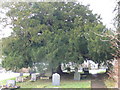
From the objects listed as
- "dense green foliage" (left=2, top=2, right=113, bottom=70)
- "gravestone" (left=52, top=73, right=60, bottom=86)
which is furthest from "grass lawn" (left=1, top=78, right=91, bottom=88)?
"dense green foliage" (left=2, top=2, right=113, bottom=70)

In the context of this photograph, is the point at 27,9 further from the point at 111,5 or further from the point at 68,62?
the point at 111,5

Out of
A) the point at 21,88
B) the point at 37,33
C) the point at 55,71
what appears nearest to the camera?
the point at 21,88

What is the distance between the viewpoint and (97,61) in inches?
130

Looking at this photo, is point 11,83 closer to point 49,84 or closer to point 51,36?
point 49,84

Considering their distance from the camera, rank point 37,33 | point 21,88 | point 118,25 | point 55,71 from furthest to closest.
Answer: point 37,33, point 55,71, point 21,88, point 118,25

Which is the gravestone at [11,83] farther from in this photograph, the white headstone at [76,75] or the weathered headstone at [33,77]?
the white headstone at [76,75]

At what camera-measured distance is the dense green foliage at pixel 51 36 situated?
10.8 ft

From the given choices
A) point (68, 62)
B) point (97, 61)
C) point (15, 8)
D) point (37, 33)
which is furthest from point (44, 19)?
point (97, 61)

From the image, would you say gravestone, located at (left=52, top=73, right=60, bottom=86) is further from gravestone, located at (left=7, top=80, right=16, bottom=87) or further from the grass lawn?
gravestone, located at (left=7, top=80, right=16, bottom=87)

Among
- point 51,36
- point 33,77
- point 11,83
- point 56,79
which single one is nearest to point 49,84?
point 56,79

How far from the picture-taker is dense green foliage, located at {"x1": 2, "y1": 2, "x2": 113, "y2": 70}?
329cm

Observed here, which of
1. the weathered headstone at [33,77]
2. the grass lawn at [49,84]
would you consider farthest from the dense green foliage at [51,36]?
the grass lawn at [49,84]

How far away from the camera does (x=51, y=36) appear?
11.1 feet

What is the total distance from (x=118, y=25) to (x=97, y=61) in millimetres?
913
